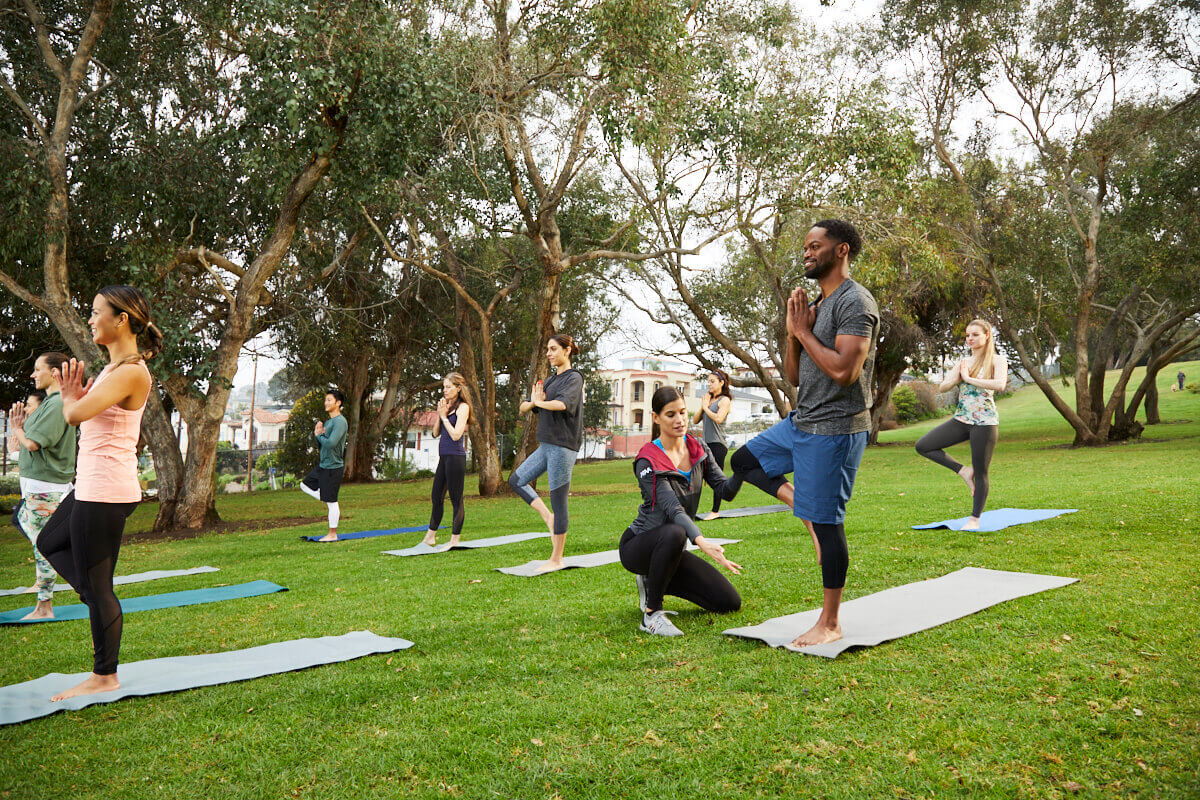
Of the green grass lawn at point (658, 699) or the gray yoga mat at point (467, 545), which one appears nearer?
the green grass lawn at point (658, 699)

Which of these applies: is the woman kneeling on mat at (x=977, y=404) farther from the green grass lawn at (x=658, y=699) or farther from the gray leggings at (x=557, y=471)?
the gray leggings at (x=557, y=471)

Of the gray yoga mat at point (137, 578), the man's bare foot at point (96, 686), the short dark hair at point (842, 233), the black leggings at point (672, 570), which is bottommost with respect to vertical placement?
the gray yoga mat at point (137, 578)

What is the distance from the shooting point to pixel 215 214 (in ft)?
43.0

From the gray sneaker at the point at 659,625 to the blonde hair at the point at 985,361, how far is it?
428cm

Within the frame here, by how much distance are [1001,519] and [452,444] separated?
5780mm

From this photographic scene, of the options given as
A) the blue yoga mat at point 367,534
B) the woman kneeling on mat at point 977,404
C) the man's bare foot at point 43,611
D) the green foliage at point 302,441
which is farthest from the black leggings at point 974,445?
the green foliage at point 302,441

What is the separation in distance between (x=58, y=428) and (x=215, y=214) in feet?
27.9

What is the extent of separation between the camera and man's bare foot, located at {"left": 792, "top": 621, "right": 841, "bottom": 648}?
3.93m

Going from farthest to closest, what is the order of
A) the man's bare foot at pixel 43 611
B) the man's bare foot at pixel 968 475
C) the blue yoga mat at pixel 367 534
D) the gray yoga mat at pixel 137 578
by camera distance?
the blue yoga mat at pixel 367 534, the man's bare foot at pixel 968 475, the gray yoga mat at pixel 137 578, the man's bare foot at pixel 43 611

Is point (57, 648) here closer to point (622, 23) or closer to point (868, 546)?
point (868, 546)

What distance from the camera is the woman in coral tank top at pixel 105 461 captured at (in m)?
3.57

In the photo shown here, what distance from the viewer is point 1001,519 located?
7.74 m

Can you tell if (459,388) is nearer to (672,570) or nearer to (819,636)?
(672,570)

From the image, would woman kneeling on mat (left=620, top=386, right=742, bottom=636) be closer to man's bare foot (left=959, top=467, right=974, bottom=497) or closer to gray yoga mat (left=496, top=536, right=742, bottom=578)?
gray yoga mat (left=496, top=536, right=742, bottom=578)
